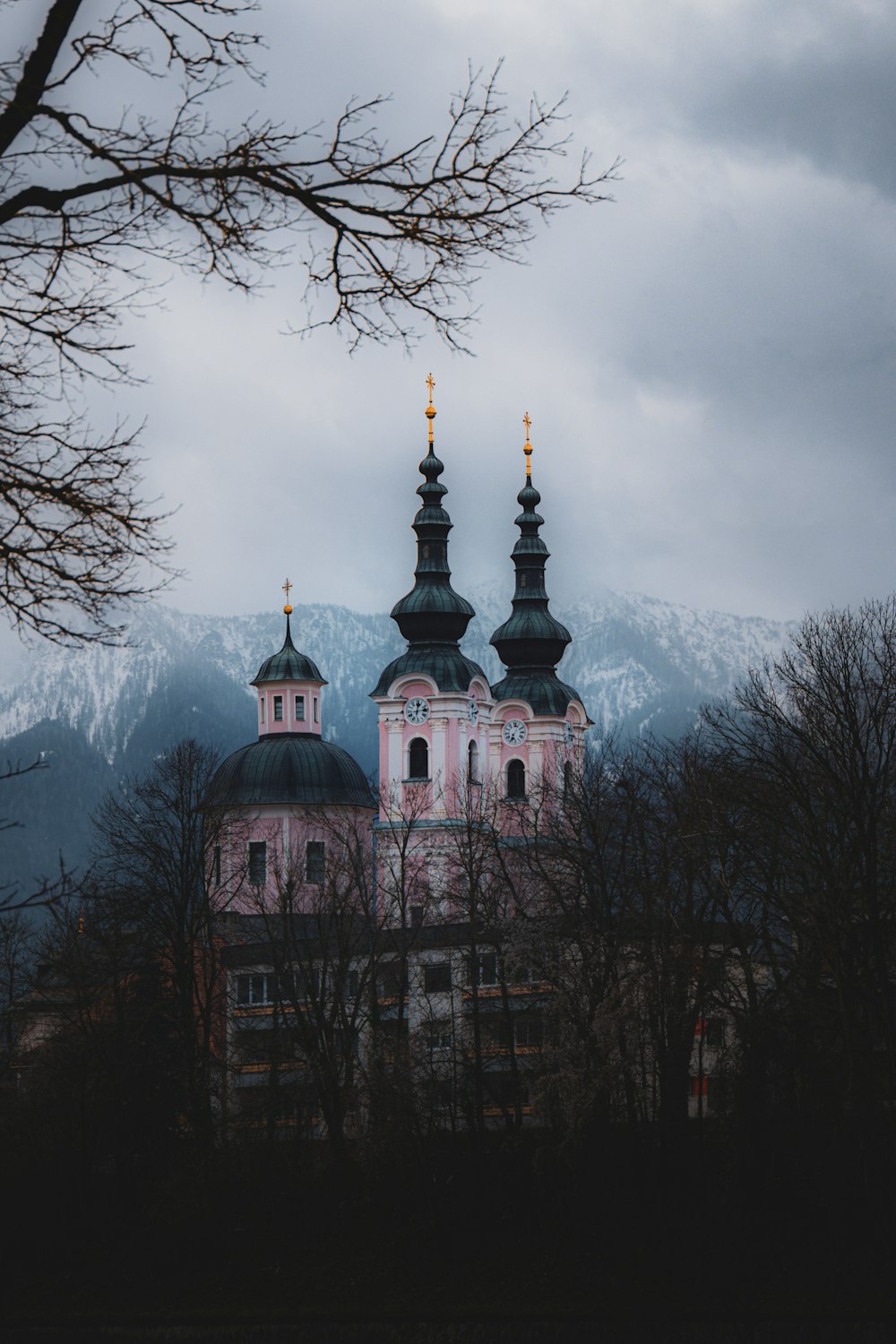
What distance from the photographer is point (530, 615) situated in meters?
80.8

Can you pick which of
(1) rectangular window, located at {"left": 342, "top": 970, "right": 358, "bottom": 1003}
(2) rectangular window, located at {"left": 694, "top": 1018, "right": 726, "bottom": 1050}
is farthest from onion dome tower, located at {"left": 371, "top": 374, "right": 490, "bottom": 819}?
(2) rectangular window, located at {"left": 694, "top": 1018, "right": 726, "bottom": 1050}

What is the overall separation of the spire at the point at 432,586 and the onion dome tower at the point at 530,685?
2867 mm

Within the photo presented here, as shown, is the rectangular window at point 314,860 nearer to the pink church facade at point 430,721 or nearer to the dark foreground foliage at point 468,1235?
the pink church facade at point 430,721

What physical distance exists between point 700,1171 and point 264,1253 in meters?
8.03

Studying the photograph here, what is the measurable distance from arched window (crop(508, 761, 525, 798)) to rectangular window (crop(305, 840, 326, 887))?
1720 centimetres

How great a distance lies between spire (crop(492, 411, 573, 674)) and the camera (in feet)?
262

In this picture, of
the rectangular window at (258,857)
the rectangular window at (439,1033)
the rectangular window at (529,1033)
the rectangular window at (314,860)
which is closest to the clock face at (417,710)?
the rectangular window at (258,857)

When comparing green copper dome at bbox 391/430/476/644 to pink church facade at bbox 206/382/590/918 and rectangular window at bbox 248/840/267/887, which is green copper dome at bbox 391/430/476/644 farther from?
rectangular window at bbox 248/840/267/887

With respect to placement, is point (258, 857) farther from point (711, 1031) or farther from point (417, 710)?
point (711, 1031)

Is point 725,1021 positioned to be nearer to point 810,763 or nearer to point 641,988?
point 641,988

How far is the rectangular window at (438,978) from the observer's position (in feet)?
147

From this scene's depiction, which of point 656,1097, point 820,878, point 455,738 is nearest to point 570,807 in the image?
point 656,1097

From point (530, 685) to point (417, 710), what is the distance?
6.24 metres

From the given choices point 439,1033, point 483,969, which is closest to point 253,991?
point 483,969
